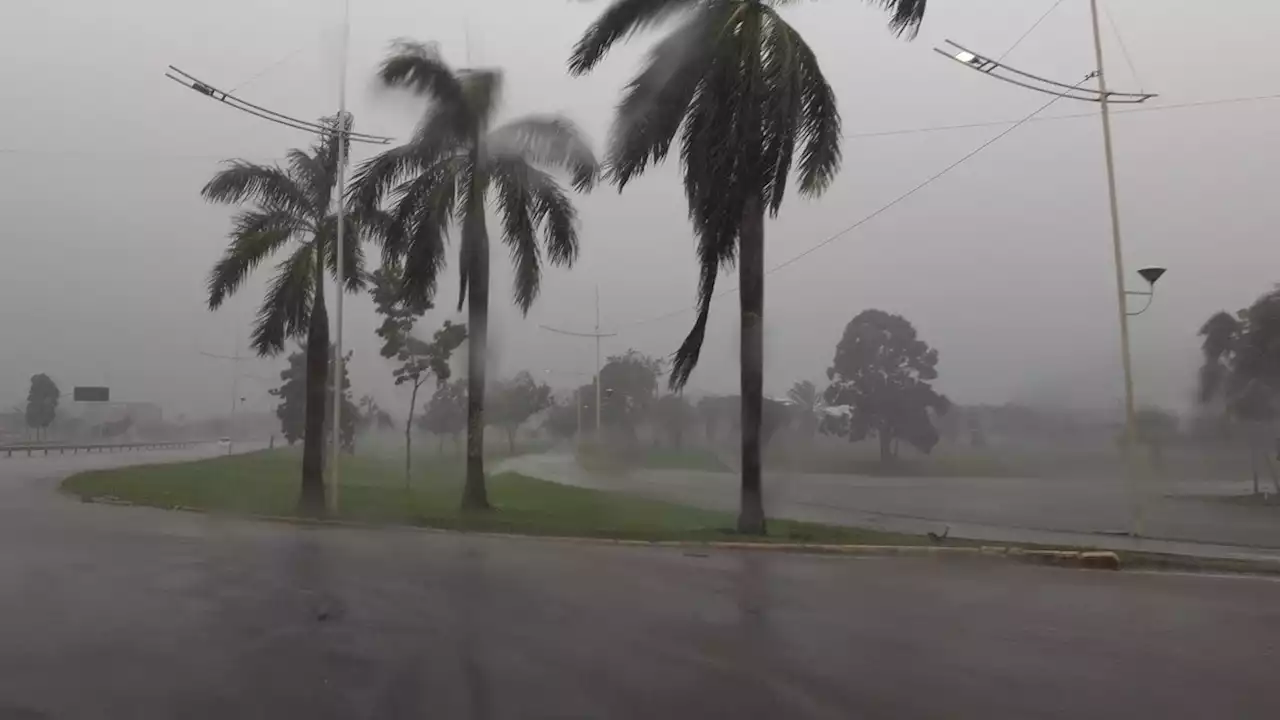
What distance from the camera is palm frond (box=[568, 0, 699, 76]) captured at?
622 inches

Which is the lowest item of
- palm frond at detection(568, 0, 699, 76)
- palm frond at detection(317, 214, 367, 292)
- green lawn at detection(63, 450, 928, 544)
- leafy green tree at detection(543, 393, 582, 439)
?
green lawn at detection(63, 450, 928, 544)

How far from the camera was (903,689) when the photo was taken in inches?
236

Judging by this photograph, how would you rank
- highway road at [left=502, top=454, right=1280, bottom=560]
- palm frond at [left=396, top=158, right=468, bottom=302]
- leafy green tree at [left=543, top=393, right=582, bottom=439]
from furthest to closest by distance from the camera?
leafy green tree at [left=543, top=393, right=582, bottom=439]
palm frond at [left=396, top=158, right=468, bottom=302]
highway road at [left=502, top=454, right=1280, bottom=560]

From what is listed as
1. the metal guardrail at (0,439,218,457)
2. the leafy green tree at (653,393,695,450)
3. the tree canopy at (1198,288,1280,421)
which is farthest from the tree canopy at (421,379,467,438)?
the metal guardrail at (0,439,218,457)

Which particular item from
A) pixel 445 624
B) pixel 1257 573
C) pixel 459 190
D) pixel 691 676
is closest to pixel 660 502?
pixel 459 190

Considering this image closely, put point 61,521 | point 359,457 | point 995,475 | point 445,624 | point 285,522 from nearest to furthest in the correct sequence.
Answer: point 445,624
point 61,521
point 285,522
point 995,475
point 359,457

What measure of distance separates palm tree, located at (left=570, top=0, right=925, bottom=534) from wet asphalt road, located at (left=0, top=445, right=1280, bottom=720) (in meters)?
4.45

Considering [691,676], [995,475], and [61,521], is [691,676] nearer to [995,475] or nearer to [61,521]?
[61,521]

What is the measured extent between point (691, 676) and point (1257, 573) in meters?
9.63

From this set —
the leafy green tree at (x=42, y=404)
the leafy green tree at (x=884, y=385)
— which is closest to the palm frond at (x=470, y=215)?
the leafy green tree at (x=884, y=385)

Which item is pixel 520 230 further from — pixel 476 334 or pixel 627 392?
pixel 627 392

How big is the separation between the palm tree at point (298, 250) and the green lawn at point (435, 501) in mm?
2320

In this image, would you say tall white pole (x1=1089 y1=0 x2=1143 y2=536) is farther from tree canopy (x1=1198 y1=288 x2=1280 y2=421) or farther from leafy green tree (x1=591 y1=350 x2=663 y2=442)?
leafy green tree (x1=591 y1=350 x2=663 y2=442)

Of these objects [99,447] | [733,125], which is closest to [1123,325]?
[733,125]
